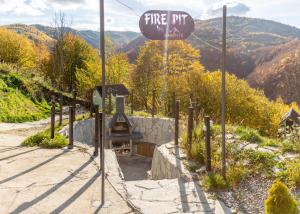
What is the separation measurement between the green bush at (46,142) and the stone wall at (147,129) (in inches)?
143

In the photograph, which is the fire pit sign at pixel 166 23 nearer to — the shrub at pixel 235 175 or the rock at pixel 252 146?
the rock at pixel 252 146

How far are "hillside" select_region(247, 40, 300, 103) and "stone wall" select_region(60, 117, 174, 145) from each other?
1944 inches

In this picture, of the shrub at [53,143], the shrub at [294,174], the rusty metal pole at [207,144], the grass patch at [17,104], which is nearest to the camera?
the shrub at [294,174]

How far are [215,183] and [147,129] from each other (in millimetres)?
10470

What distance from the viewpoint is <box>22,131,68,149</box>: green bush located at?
9859 millimetres

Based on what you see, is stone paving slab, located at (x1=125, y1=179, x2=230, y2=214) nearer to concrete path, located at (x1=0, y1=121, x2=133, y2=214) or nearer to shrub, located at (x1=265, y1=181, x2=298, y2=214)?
concrete path, located at (x1=0, y1=121, x2=133, y2=214)

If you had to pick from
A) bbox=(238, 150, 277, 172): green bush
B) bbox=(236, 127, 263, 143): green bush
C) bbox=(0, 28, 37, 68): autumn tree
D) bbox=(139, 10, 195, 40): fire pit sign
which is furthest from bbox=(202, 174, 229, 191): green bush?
bbox=(0, 28, 37, 68): autumn tree

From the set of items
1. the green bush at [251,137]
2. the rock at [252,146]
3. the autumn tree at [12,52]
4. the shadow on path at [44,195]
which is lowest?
the shadow on path at [44,195]

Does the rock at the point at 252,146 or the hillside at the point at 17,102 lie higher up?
the hillside at the point at 17,102

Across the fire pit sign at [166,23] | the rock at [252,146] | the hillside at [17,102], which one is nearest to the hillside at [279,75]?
the hillside at [17,102]

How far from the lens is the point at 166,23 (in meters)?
12.4

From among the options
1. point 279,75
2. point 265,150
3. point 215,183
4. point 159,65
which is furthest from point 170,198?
point 279,75

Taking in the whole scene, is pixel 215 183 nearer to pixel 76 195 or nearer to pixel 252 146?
pixel 76 195

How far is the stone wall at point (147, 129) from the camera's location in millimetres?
15047
